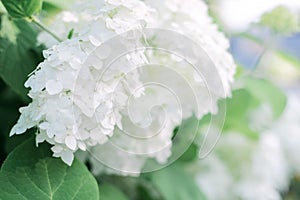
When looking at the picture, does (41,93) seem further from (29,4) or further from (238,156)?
(238,156)

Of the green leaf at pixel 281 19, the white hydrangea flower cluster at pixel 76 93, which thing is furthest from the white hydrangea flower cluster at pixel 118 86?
the green leaf at pixel 281 19

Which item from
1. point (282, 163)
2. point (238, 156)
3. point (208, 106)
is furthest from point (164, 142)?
point (282, 163)

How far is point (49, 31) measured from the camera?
1.53 feet

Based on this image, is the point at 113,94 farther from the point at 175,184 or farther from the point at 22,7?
the point at 175,184

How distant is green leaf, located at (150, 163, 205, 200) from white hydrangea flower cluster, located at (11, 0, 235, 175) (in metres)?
0.09

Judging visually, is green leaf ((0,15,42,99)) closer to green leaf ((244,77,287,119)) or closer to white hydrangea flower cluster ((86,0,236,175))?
white hydrangea flower cluster ((86,0,236,175))

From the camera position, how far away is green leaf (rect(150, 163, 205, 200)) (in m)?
0.63

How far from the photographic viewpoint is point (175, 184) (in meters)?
0.65

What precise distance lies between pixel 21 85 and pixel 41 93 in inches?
4.8

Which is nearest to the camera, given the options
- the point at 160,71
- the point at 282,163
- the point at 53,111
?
the point at 53,111

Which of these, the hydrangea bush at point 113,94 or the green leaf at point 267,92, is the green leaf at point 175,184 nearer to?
the hydrangea bush at point 113,94

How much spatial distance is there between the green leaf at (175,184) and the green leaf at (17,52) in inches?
7.7

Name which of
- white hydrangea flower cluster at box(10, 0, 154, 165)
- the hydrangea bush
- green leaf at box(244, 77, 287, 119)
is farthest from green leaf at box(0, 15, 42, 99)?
green leaf at box(244, 77, 287, 119)

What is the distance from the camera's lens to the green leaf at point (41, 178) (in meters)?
0.42
